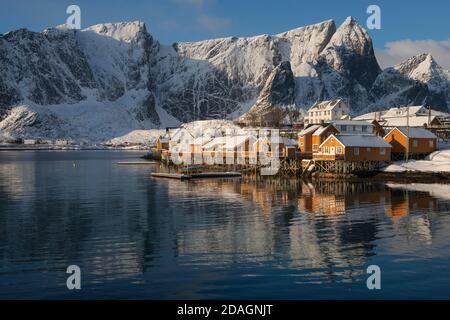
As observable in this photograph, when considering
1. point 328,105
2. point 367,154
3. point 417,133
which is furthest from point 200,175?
point 328,105

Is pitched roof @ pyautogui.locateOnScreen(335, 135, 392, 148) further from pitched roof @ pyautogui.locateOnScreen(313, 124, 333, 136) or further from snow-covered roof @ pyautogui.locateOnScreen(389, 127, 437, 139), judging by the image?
pitched roof @ pyautogui.locateOnScreen(313, 124, 333, 136)

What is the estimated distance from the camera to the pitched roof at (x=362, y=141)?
7331 centimetres

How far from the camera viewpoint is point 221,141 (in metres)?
104

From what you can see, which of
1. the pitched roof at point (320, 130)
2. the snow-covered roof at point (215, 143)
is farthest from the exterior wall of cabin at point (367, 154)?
the snow-covered roof at point (215, 143)

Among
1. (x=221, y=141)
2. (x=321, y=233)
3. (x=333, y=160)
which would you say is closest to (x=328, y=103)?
(x=221, y=141)

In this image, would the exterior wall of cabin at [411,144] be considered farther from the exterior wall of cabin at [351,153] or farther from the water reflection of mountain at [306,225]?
the water reflection of mountain at [306,225]

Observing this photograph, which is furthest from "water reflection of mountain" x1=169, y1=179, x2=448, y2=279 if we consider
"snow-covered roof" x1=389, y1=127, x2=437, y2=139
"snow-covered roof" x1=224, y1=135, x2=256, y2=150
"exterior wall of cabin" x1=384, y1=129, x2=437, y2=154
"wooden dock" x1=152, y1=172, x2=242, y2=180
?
"snow-covered roof" x1=224, y1=135, x2=256, y2=150

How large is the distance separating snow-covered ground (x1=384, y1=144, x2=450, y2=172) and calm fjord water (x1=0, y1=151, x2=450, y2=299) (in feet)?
44.1

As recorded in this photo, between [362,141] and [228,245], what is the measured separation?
160ft

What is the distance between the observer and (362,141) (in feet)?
244

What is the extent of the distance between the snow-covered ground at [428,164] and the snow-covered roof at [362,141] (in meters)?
3.33

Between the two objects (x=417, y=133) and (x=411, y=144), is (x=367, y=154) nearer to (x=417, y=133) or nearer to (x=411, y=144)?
(x=411, y=144)

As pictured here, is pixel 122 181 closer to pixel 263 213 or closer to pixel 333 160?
pixel 333 160
